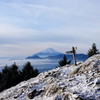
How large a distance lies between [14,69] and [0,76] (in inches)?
166

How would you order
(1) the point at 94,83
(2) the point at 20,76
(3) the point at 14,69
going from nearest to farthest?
(1) the point at 94,83, (2) the point at 20,76, (3) the point at 14,69

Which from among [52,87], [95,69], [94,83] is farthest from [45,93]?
[95,69]

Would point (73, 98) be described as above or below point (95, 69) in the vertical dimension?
below

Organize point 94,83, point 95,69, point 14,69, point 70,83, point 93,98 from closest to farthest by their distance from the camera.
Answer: point 93,98 < point 94,83 < point 70,83 < point 95,69 < point 14,69

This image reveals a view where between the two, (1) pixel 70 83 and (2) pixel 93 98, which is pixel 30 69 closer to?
(1) pixel 70 83

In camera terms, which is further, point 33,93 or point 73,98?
point 33,93

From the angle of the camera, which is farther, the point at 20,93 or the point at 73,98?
the point at 20,93

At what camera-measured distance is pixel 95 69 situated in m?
21.4

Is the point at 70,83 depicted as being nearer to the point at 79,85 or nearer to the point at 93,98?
the point at 79,85

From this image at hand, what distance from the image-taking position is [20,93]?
2167cm

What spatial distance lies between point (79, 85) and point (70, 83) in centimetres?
135

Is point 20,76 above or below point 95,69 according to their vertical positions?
below

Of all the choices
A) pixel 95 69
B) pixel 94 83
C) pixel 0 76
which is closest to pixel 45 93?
pixel 94 83

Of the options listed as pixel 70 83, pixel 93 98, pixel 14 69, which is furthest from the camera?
pixel 14 69
